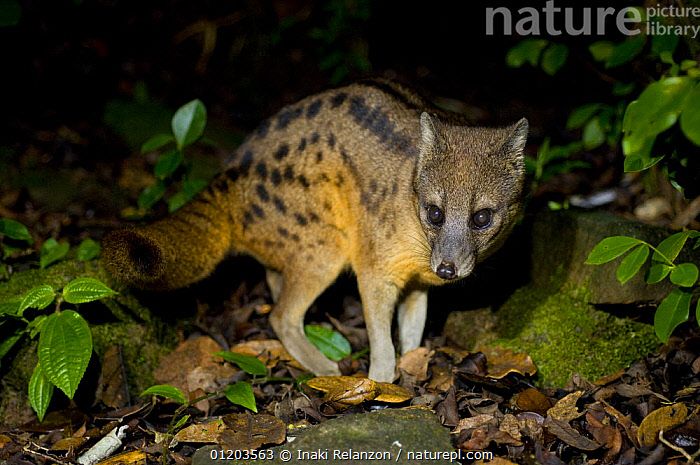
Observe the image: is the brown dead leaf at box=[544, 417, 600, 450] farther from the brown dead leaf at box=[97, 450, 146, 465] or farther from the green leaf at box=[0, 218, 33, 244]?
the green leaf at box=[0, 218, 33, 244]

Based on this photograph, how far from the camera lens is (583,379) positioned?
17.1ft

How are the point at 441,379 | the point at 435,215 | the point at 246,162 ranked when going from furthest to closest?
the point at 246,162
the point at 441,379
the point at 435,215

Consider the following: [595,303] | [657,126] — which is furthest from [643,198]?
[657,126]

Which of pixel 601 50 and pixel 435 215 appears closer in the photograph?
pixel 435 215

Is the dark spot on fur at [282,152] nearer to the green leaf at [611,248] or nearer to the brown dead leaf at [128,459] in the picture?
the brown dead leaf at [128,459]

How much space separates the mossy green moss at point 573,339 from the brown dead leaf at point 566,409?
0.48m

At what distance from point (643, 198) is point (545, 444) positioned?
403 cm

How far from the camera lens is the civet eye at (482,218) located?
5.13 meters

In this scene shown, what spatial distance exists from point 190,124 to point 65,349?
2524 mm

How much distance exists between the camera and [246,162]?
6262 mm

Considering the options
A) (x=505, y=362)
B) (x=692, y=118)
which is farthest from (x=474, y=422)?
Result: (x=692, y=118)

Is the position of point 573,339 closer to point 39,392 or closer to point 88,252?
point 39,392

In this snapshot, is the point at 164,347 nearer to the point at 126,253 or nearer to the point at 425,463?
the point at 126,253

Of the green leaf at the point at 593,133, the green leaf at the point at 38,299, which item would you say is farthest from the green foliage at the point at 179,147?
the green leaf at the point at 593,133
